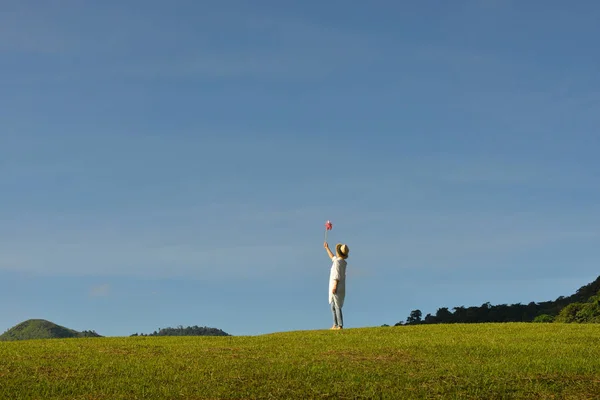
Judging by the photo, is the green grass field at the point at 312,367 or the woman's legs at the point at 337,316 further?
the woman's legs at the point at 337,316

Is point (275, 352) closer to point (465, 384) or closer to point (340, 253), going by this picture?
point (465, 384)

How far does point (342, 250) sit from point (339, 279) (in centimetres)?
132

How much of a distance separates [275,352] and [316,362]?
Result: 2.65 meters

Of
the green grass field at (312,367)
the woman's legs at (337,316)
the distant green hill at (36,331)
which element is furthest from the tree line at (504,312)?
the distant green hill at (36,331)

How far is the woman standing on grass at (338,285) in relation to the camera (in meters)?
30.9

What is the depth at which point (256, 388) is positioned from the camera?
55.9ft

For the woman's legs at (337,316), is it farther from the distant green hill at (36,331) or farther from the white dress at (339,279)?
the distant green hill at (36,331)

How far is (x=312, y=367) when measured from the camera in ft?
64.0

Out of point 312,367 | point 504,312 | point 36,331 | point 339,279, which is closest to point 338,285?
point 339,279

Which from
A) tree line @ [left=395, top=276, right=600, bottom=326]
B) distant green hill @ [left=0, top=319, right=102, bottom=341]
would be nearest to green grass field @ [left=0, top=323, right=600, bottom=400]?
tree line @ [left=395, top=276, right=600, bottom=326]

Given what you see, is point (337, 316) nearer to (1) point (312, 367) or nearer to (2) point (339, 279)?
(2) point (339, 279)

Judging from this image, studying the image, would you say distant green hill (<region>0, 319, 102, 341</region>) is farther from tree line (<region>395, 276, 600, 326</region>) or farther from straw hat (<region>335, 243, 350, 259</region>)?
straw hat (<region>335, 243, 350, 259</region>)

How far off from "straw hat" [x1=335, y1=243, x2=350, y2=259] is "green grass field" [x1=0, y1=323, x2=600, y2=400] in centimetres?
447

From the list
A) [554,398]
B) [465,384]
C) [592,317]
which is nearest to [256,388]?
[465,384]
